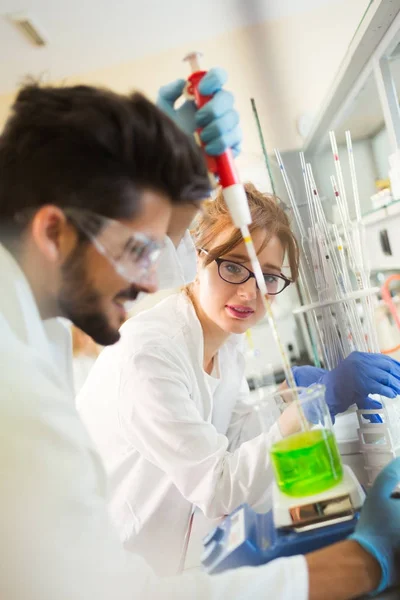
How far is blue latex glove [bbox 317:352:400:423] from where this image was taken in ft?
3.16

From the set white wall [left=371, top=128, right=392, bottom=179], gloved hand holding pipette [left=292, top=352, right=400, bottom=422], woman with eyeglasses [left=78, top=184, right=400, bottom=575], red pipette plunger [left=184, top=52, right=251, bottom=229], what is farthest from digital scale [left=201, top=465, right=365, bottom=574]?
white wall [left=371, top=128, right=392, bottom=179]

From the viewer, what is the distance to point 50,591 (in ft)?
1.78

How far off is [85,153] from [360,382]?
723mm

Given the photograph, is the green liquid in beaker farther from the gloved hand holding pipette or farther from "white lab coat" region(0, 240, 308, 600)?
the gloved hand holding pipette

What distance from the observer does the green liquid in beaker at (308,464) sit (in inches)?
26.0

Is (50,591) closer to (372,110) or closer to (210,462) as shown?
(210,462)

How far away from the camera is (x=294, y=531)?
2.16ft

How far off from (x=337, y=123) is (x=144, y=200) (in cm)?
75

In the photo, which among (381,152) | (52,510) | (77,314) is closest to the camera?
(52,510)

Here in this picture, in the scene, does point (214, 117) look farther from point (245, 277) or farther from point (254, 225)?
point (245, 277)

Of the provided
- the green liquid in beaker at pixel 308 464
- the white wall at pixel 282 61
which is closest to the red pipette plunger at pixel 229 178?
the white wall at pixel 282 61

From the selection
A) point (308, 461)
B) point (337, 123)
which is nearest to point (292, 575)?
point (308, 461)

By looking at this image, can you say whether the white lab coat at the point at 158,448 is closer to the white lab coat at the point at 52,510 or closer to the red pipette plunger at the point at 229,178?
the white lab coat at the point at 52,510

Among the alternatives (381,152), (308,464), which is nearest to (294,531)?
(308,464)
